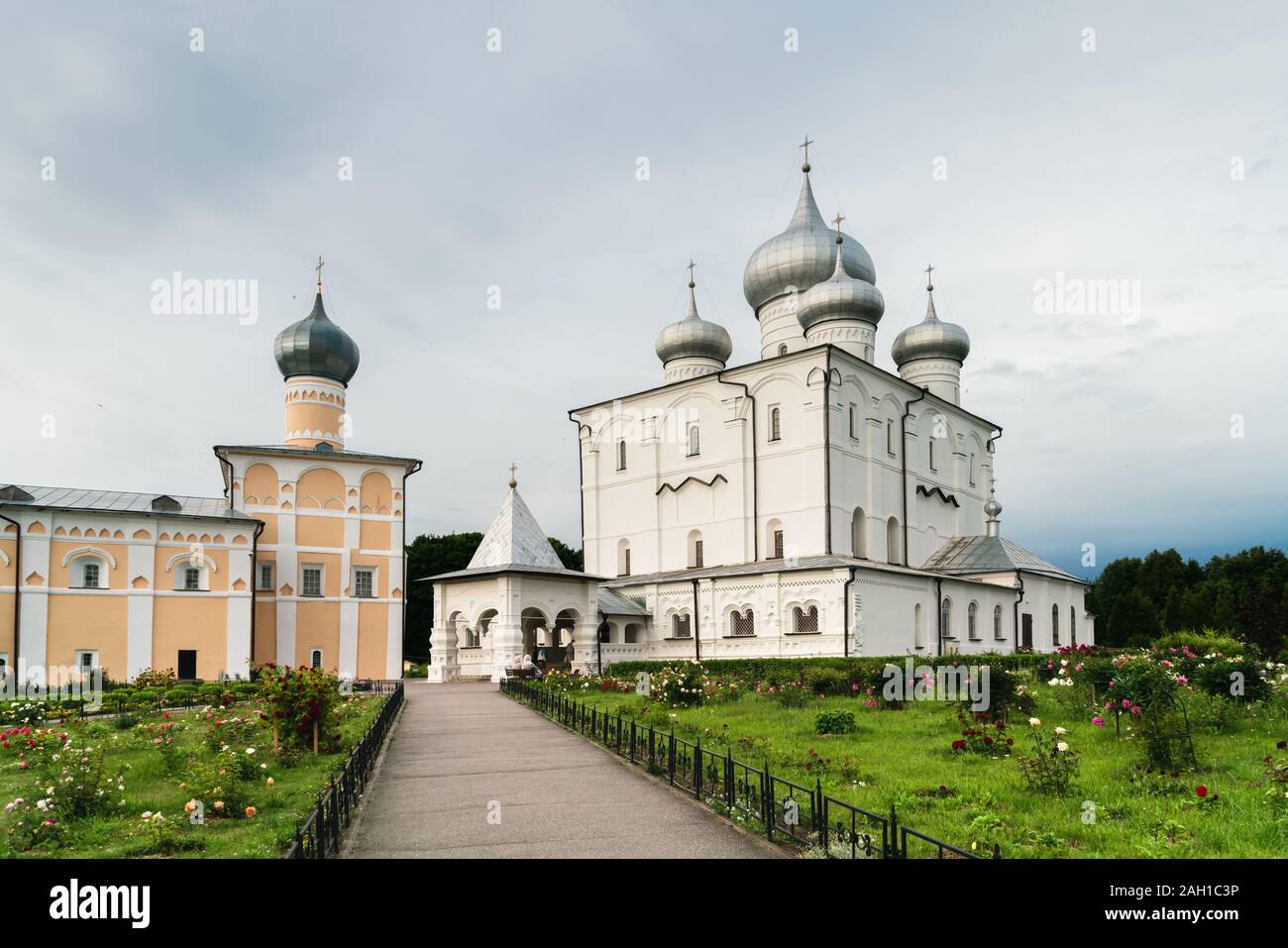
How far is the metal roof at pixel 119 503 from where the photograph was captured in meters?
26.2

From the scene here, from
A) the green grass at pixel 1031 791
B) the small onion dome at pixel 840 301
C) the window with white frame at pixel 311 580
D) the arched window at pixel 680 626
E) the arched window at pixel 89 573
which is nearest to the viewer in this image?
the green grass at pixel 1031 791

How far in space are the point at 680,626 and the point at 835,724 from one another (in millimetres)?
19240

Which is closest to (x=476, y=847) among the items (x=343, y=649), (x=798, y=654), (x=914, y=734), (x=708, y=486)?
(x=914, y=734)

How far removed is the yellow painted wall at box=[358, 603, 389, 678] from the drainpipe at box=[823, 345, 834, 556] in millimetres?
13323

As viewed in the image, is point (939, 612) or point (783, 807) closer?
point (783, 807)

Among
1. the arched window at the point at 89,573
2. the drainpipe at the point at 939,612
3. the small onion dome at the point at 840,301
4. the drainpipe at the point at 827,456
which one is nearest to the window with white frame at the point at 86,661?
the arched window at the point at 89,573

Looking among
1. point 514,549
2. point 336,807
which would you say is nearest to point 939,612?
point 514,549

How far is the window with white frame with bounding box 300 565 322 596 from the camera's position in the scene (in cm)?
3039

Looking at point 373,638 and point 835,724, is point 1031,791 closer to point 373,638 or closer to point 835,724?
point 835,724

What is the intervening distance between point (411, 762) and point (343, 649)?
63.7 feet

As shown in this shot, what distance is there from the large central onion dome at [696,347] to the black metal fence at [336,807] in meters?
27.0

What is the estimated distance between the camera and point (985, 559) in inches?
1390

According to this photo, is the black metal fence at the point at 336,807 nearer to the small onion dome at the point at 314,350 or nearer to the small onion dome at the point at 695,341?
the small onion dome at the point at 314,350
